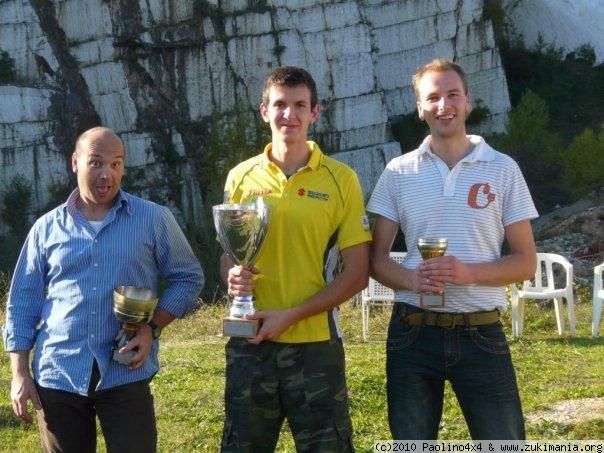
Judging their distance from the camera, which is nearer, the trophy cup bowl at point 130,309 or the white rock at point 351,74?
the trophy cup bowl at point 130,309

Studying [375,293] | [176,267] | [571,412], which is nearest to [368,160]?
[375,293]

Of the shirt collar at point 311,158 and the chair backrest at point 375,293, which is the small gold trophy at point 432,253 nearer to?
the shirt collar at point 311,158

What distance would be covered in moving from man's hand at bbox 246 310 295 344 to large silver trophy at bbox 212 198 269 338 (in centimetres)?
2

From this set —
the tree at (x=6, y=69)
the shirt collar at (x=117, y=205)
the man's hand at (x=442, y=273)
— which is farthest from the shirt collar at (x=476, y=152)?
the tree at (x=6, y=69)

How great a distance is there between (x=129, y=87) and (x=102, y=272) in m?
31.3

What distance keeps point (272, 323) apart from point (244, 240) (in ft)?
1.04

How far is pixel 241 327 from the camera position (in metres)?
3.71

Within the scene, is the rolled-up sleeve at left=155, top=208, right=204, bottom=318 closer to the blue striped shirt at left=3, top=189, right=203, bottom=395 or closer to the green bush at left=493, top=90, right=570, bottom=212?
the blue striped shirt at left=3, top=189, right=203, bottom=395

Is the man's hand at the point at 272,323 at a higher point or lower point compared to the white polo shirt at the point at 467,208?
lower

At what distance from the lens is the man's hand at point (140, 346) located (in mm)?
3791

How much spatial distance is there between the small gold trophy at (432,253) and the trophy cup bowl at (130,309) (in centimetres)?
97

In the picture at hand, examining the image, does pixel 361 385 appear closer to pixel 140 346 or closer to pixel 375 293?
pixel 140 346

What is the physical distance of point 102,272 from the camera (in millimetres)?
3830

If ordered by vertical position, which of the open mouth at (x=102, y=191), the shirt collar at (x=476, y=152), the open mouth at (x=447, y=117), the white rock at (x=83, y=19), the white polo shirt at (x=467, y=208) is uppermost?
the white rock at (x=83, y=19)
